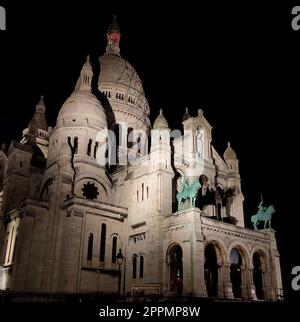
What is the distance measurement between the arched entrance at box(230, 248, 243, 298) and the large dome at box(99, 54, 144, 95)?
35969mm

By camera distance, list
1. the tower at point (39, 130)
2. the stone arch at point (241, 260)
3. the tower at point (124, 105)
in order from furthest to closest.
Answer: the tower at point (124, 105), the tower at point (39, 130), the stone arch at point (241, 260)

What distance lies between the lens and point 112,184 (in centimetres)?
4744

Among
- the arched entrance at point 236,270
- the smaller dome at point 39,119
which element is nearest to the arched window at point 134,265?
the arched entrance at point 236,270

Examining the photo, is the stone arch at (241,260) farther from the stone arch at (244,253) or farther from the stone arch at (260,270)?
the stone arch at (260,270)

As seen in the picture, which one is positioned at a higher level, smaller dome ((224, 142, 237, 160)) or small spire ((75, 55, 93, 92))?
small spire ((75, 55, 93, 92))

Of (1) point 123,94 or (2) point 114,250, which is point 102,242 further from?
(1) point 123,94

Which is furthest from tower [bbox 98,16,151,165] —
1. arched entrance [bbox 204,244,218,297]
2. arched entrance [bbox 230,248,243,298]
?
arched entrance [bbox 230,248,243,298]

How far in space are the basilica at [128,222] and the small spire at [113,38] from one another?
2341cm

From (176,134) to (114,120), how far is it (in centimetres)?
1210

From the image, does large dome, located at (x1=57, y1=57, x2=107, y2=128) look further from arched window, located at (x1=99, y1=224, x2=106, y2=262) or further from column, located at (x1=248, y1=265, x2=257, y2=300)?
column, located at (x1=248, y1=265, x2=257, y2=300)

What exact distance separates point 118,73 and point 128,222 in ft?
106

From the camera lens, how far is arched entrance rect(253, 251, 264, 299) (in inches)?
1588

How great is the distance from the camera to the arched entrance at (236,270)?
39.0 m
